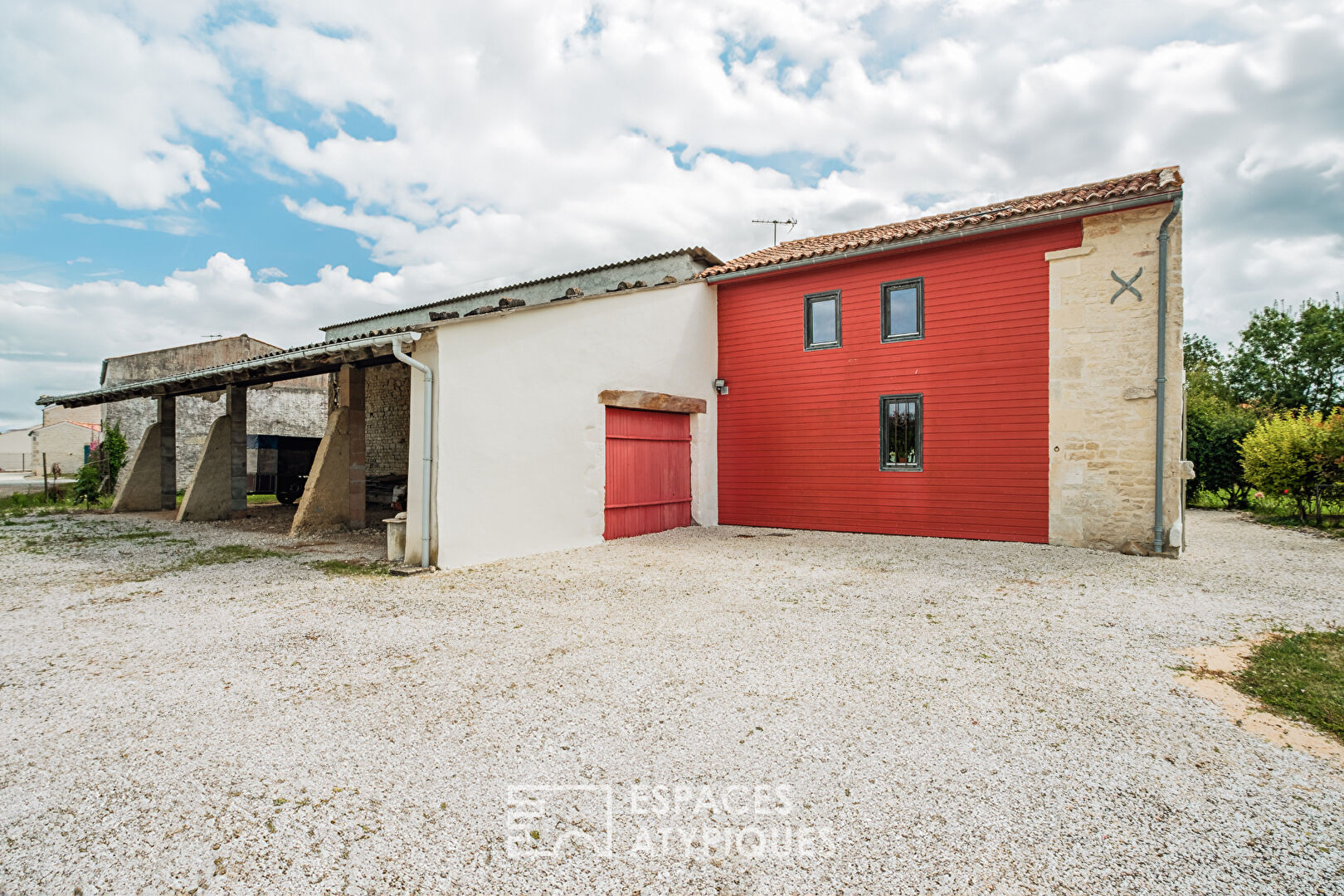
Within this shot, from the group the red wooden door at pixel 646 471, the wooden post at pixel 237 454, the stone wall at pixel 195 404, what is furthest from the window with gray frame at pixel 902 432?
the stone wall at pixel 195 404

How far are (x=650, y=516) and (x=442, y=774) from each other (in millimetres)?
7675

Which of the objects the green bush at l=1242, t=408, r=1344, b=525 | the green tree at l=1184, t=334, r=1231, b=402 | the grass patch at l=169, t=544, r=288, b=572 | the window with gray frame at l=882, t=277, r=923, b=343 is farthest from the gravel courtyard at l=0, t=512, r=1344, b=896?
the green tree at l=1184, t=334, r=1231, b=402

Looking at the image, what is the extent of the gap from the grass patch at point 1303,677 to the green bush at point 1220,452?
1281 centimetres

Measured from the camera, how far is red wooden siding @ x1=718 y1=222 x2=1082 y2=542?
29.8 feet

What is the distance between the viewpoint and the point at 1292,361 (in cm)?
3005

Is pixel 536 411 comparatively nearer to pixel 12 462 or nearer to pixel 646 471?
pixel 646 471

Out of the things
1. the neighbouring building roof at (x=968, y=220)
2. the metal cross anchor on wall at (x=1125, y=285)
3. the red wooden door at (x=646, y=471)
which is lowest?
the red wooden door at (x=646, y=471)

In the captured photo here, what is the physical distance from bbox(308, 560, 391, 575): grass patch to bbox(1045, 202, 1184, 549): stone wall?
8.89 m

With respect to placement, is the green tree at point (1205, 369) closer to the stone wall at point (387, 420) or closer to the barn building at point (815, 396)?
the barn building at point (815, 396)

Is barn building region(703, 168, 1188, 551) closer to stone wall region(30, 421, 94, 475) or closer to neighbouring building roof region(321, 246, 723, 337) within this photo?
neighbouring building roof region(321, 246, 723, 337)

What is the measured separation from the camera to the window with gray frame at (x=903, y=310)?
9953 mm

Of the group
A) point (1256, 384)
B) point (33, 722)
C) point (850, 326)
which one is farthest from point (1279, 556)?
point (1256, 384)

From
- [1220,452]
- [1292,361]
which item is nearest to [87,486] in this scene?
[1220,452]

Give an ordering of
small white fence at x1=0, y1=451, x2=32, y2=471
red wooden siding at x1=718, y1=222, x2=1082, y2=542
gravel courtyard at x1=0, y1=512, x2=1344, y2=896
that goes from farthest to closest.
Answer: small white fence at x1=0, y1=451, x2=32, y2=471
red wooden siding at x1=718, y1=222, x2=1082, y2=542
gravel courtyard at x1=0, y1=512, x2=1344, y2=896
